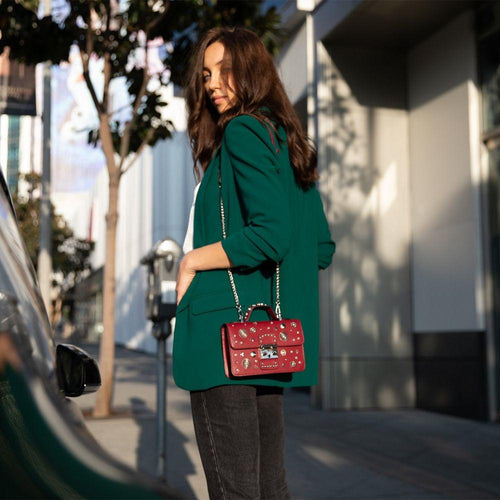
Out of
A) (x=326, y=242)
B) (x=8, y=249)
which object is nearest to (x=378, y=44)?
(x=326, y=242)

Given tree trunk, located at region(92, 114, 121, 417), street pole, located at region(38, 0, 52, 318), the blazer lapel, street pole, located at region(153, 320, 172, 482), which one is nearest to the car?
the blazer lapel

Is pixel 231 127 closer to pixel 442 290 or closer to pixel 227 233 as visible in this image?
pixel 227 233

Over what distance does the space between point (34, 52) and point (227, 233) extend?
6796 mm

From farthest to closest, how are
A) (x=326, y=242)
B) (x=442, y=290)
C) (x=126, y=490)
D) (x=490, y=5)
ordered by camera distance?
(x=442, y=290)
(x=490, y=5)
(x=326, y=242)
(x=126, y=490)

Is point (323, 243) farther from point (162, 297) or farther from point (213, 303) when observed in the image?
point (162, 297)

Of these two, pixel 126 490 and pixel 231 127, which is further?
pixel 231 127

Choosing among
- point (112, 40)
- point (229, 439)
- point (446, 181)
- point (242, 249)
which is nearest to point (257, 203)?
point (242, 249)

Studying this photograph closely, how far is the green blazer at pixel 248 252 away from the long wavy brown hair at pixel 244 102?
44 mm

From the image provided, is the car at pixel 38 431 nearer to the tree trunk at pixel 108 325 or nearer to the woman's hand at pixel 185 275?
the woman's hand at pixel 185 275

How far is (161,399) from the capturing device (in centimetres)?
500

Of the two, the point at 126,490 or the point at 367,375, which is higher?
the point at 126,490

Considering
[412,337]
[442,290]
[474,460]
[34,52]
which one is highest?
[34,52]

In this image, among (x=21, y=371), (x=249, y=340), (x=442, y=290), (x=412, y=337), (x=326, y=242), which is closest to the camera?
(x=21, y=371)

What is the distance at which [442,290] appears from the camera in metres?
8.20
